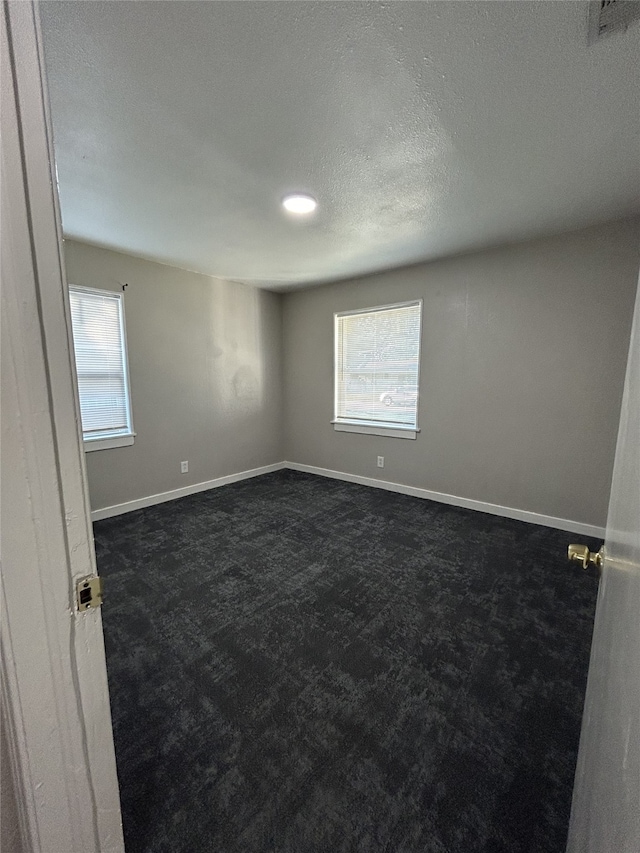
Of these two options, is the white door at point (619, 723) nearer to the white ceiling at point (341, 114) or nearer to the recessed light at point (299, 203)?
the white ceiling at point (341, 114)

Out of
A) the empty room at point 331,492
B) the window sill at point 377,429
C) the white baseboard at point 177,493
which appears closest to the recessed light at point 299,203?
the empty room at point 331,492

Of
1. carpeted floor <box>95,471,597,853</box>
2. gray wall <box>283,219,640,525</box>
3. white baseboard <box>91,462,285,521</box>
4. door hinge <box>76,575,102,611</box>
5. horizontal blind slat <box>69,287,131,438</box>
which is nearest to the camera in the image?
door hinge <box>76,575,102,611</box>

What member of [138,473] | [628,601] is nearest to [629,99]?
[628,601]

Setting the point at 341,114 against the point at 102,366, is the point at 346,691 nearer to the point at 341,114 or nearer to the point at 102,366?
the point at 341,114

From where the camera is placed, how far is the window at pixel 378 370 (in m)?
3.74

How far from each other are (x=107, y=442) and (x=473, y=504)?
355cm

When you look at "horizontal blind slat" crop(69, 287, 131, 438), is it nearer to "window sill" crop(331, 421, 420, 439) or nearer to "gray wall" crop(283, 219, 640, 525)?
"window sill" crop(331, 421, 420, 439)

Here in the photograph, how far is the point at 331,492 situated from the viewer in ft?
13.0

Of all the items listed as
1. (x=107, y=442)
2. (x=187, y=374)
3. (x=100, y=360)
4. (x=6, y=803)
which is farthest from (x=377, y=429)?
(x=6, y=803)

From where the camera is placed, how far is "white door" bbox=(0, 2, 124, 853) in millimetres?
520

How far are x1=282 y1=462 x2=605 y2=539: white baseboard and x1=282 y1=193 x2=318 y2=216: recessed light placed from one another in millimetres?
2823

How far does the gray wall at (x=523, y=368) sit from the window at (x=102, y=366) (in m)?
2.48

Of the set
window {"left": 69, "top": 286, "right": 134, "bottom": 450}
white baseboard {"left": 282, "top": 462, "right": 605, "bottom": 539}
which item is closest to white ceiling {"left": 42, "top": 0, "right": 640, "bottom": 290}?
window {"left": 69, "top": 286, "right": 134, "bottom": 450}

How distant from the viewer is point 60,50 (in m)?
1.18
